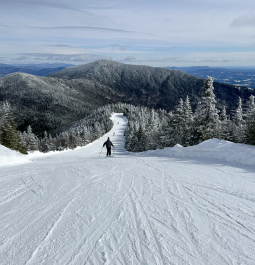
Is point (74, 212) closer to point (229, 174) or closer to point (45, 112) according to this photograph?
point (229, 174)

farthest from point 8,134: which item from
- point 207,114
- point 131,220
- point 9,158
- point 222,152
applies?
point 131,220

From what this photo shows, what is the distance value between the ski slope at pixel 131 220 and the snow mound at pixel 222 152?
1707 mm

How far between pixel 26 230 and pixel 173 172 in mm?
5920

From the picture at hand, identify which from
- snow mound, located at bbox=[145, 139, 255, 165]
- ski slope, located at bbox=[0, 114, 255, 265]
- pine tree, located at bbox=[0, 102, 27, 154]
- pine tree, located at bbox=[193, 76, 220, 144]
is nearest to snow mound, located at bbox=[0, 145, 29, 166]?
ski slope, located at bbox=[0, 114, 255, 265]

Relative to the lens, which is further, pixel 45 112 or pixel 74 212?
pixel 45 112

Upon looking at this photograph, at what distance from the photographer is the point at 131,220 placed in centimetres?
423

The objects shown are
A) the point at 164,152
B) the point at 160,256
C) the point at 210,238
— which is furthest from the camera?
the point at 164,152

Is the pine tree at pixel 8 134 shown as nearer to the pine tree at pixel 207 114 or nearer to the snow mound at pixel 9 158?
the snow mound at pixel 9 158

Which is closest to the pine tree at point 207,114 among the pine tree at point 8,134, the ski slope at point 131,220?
the ski slope at point 131,220

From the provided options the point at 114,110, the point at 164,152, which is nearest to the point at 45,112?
the point at 114,110

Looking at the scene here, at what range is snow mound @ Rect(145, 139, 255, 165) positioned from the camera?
8944 millimetres

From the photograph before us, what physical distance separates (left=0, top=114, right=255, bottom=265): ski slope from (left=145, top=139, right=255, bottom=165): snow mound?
1707mm

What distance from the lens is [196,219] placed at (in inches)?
164

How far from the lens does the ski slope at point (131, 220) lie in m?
3.16
